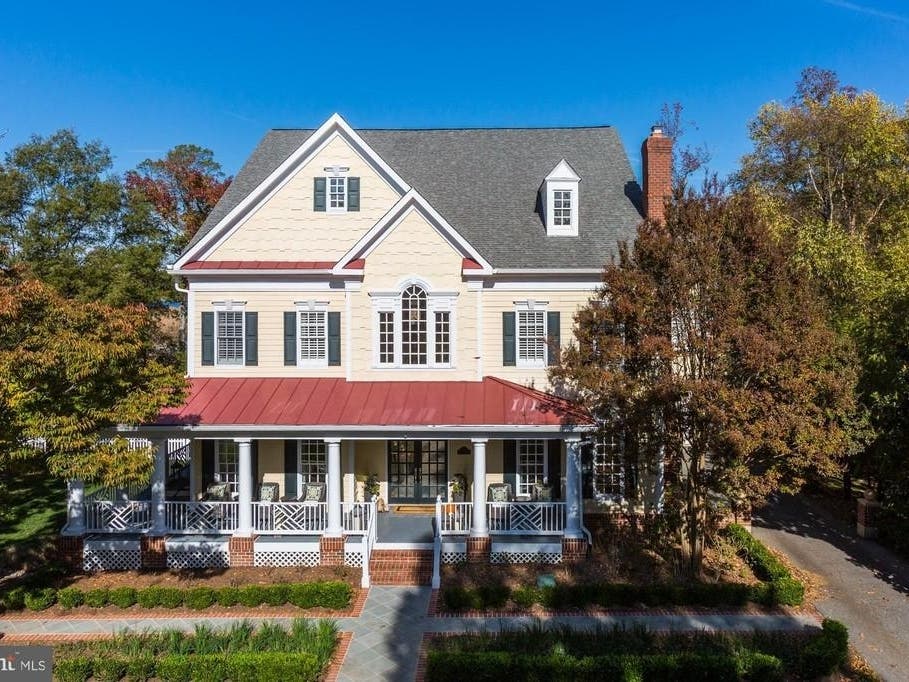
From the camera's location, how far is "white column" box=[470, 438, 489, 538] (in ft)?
52.5

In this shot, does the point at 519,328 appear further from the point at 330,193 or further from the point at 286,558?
the point at 286,558

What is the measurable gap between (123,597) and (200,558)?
2596mm

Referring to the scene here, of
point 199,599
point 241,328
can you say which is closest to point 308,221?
point 241,328

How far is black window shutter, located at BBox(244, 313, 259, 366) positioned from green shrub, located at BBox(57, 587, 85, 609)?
7.86m

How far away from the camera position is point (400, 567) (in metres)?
15.3

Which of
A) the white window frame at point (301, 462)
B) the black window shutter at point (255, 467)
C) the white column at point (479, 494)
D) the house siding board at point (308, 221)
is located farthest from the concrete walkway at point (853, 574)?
the house siding board at point (308, 221)

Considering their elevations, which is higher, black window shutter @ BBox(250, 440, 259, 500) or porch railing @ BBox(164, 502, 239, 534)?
black window shutter @ BBox(250, 440, 259, 500)

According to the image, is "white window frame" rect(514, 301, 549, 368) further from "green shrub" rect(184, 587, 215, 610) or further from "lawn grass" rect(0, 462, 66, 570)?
"lawn grass" rect(0, 462, 66, 570)

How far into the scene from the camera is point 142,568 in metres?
15.9

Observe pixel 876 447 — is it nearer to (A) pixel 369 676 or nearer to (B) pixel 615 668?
(B) pixel 615 668

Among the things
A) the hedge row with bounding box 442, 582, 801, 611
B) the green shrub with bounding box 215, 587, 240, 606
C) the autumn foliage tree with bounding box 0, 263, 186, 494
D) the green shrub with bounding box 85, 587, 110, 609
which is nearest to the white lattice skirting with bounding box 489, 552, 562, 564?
the hedge row with bounding box 442, 582, 801, 611

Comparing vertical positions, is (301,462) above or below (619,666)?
above

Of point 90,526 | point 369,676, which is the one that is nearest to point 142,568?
point 90,526

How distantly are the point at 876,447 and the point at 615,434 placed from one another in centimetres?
943
